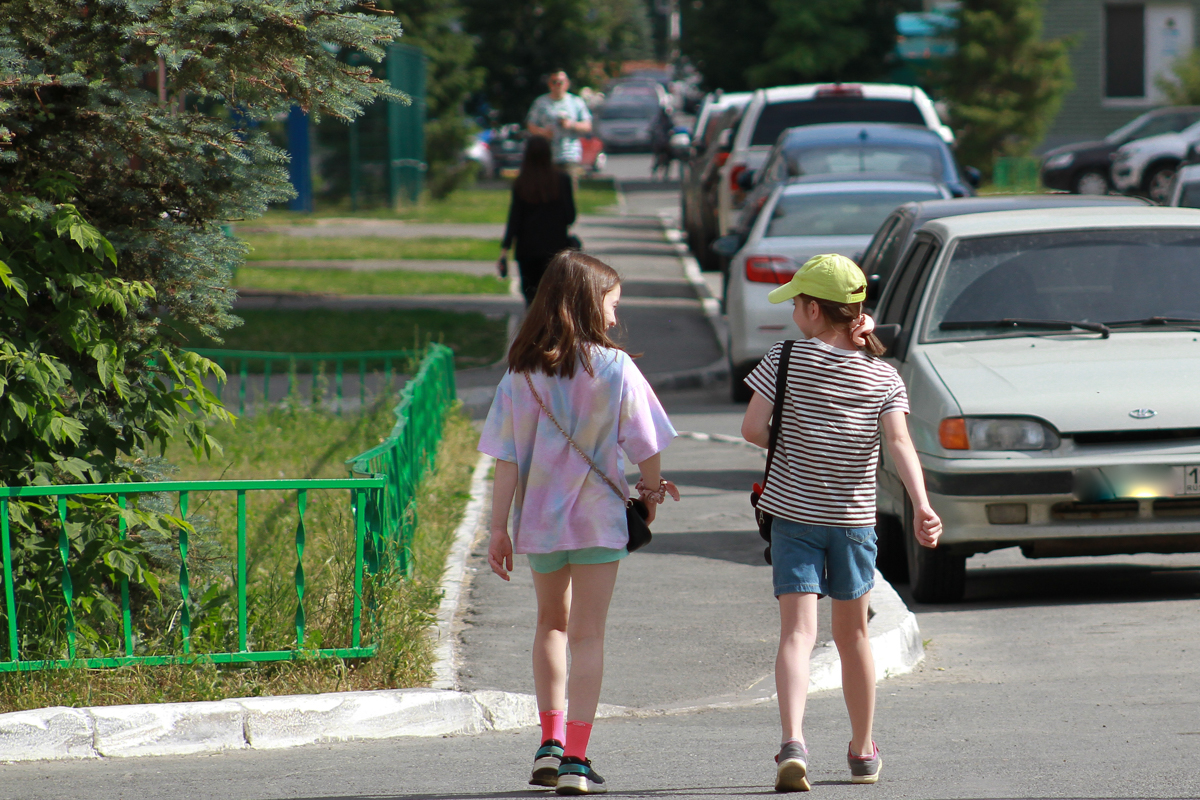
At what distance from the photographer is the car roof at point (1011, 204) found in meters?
8.41

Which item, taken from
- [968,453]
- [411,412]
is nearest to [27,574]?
[411,412]

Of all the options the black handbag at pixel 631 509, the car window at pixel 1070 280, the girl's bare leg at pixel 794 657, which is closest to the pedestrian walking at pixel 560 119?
the car window at pixel 1070 280

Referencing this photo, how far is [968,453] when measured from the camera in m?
6.39

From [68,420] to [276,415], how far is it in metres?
5.43

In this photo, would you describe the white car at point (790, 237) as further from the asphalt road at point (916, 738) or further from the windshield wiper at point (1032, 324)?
the asphalt road at point (916, 738)

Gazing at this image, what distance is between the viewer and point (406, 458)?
698cm

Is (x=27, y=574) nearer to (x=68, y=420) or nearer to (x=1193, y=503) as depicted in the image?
(x=68, y=420)

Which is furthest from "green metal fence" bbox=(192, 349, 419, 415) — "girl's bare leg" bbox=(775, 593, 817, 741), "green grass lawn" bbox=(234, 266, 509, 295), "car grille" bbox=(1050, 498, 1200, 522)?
"girl's bare leg" bbox=(775, 593, 817, 741)

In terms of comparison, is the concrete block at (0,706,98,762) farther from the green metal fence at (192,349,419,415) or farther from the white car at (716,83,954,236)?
the white car at (716,83,954,236)

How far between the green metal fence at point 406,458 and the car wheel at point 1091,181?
2297 cm

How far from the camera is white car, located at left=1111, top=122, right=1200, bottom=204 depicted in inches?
1088

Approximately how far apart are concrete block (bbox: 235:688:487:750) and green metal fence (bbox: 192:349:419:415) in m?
5.54

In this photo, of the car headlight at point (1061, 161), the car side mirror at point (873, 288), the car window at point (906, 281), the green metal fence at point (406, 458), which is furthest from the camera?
the car headlight at point (1061, 161)

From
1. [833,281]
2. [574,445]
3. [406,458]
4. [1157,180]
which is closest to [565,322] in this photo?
[574,445]
